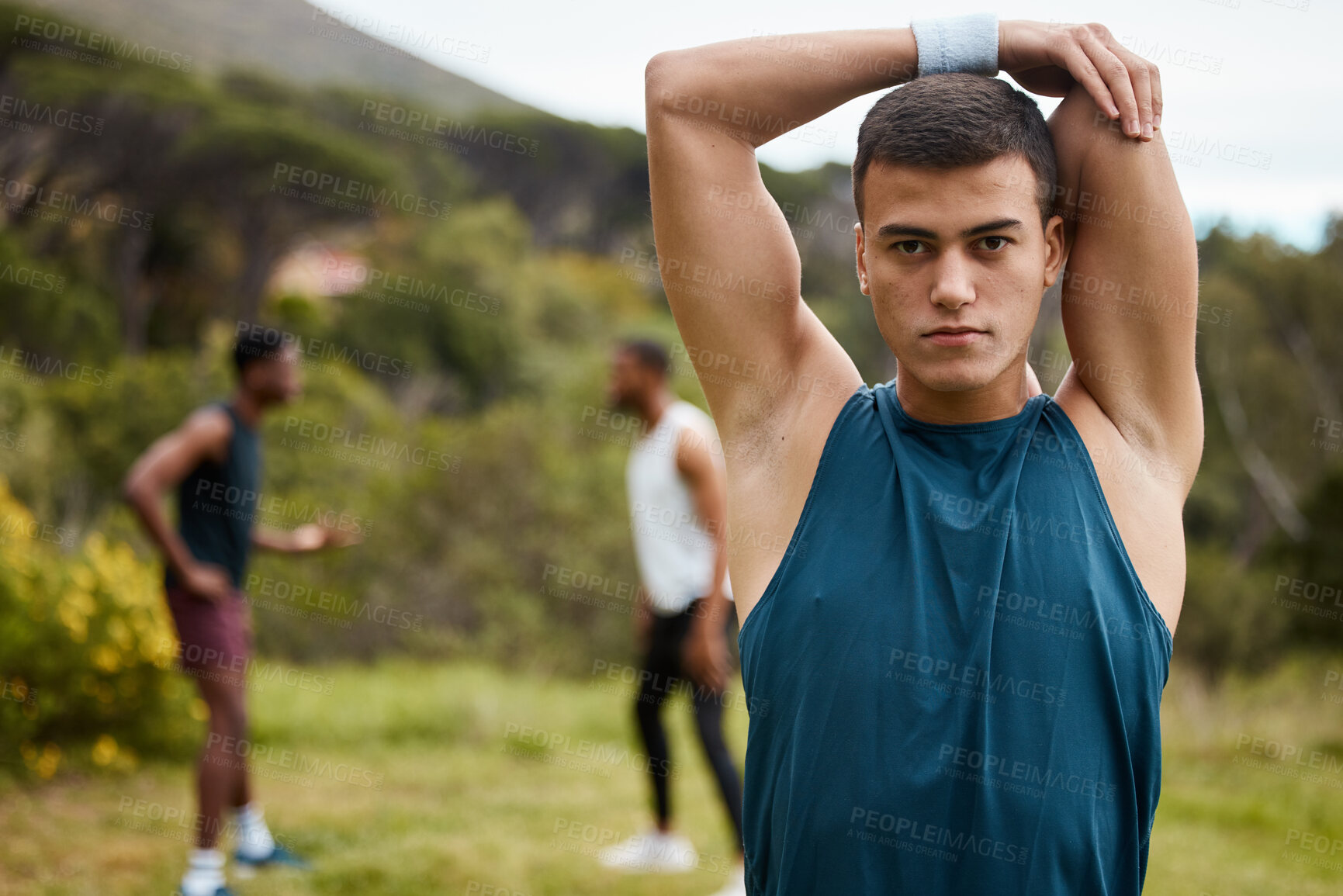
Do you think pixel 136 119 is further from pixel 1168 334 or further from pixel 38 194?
pixel 1168 334

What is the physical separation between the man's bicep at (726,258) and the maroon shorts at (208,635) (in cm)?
340

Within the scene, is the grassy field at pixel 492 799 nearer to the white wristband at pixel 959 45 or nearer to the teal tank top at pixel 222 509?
the teal tank top at pixel 222 509

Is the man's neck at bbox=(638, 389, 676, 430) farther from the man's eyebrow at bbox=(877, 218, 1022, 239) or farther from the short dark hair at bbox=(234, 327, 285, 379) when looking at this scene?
the man's eyebrow at bbox=(877, 218, 1022, 239)

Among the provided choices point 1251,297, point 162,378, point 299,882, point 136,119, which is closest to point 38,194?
point 136,119

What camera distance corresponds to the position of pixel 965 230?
4.74 ft

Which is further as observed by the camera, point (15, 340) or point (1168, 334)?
point (15, 340)

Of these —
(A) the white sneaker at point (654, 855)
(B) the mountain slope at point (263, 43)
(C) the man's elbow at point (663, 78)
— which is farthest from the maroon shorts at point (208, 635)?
(B) the mountain slope at point (263, 43)

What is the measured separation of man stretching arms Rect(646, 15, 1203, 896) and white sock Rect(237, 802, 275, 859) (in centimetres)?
379

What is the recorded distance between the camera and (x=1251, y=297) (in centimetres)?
2098

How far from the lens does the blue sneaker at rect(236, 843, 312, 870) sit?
15.2ft

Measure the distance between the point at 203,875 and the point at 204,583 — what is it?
111 centimetres

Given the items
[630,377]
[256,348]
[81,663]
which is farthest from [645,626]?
[81,663]

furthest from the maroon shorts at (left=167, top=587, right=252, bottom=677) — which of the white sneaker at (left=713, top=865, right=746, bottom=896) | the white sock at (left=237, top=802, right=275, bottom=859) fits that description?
the white sneaker at (left=713, top=865, right=746, bottom=896)

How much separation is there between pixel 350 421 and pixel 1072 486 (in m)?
12.6
